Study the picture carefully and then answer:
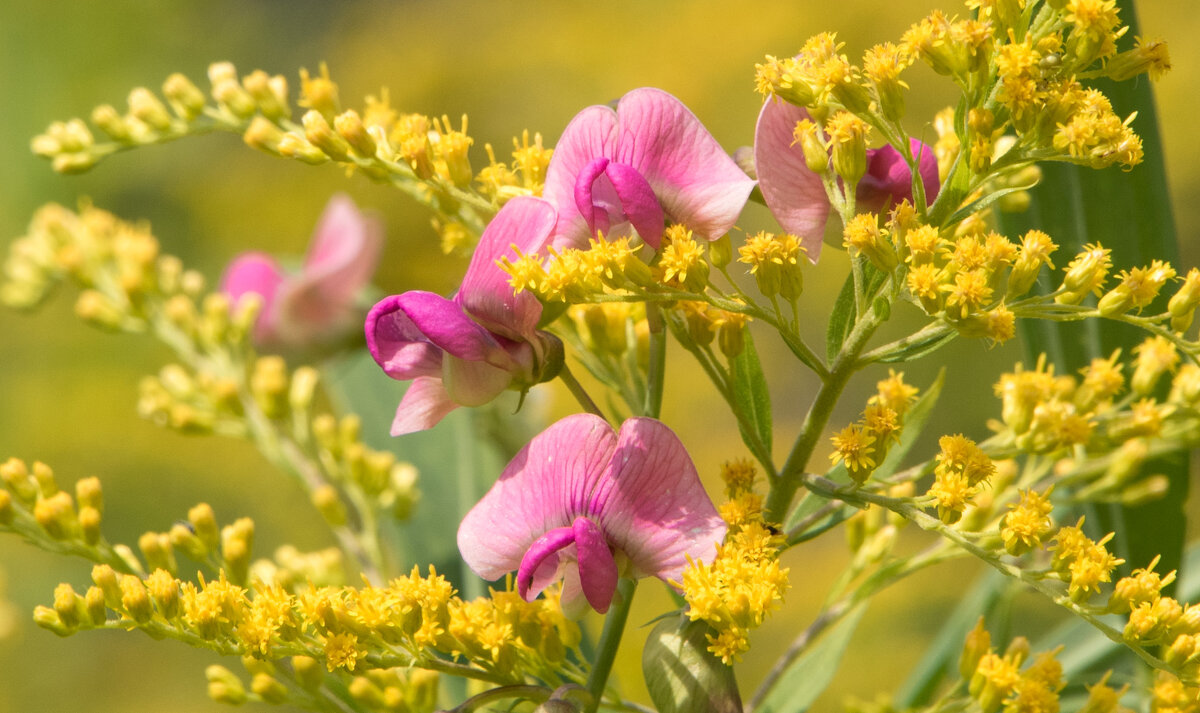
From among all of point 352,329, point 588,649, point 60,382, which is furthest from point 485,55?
point 588,649

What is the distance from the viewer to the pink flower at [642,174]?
404 millimetres

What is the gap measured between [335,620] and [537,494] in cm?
10

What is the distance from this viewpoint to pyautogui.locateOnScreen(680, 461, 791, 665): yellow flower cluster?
14.6 inches

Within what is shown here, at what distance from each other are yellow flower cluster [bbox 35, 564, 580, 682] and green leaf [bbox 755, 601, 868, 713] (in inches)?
6.5

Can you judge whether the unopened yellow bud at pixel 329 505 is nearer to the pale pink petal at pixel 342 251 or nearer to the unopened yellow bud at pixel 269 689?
the unopened yellow bud at pixel 269 689

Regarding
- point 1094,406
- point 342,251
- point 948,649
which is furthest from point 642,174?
point 342,251

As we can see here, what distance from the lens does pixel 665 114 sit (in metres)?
0.41

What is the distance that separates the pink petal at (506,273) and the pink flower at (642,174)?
2 centimetres

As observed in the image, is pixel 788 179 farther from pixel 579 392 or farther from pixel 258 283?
pixel 258 283

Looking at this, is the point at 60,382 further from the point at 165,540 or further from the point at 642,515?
the point at 642,515

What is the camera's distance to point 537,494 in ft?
1.37

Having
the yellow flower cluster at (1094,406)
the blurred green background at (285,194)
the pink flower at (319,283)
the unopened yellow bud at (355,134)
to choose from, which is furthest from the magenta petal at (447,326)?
the blurred green background at (285,194)

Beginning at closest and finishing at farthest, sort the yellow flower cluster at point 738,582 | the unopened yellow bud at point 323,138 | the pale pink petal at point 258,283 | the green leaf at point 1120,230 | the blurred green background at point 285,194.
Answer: the yellow flower cluster at point 738,582 → the unopened yellow bud at point 323,138 → the green leaf at point 1120,230 → the pale pink petal at point 258,283 → the blurred green background at point 285,194

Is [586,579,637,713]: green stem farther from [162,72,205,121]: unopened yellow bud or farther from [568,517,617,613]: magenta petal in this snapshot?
[162,72,205,121]: unopened yellow bud
